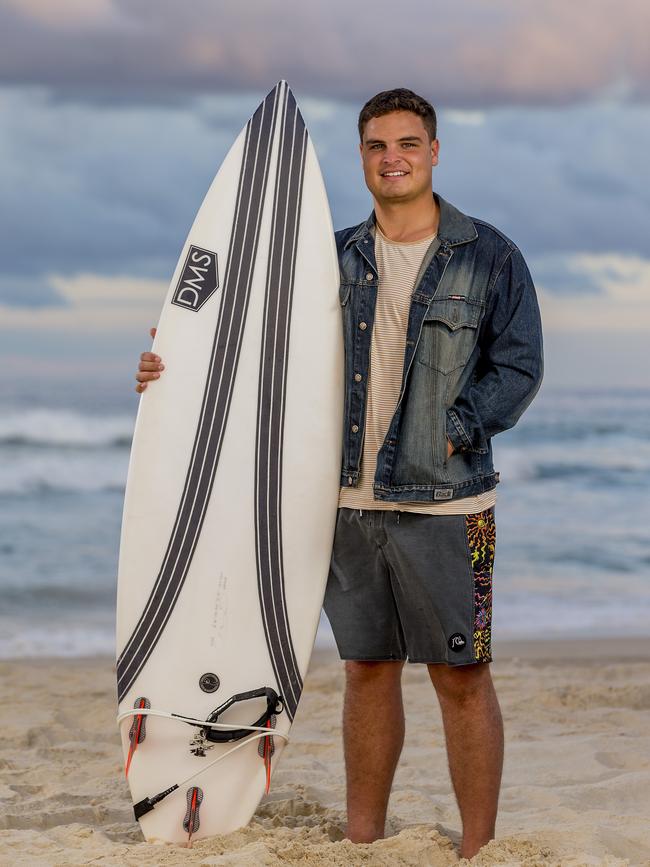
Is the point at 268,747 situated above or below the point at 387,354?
below

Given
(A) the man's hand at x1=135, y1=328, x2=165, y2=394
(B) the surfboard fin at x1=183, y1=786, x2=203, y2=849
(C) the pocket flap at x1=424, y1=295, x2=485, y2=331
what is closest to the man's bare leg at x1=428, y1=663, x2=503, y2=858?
(B) the surfboard fin at x1=183, y1=786, x2=203, y2=849

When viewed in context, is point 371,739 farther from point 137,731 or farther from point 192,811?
point 137,731

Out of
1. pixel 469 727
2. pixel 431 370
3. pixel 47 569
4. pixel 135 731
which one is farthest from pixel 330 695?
pixel 47 569

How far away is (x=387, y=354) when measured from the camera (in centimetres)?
245

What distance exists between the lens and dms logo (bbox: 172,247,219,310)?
114 inches

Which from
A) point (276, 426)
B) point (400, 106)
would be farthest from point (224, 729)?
point (400, 106)

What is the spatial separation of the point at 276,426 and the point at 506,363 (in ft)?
2.24

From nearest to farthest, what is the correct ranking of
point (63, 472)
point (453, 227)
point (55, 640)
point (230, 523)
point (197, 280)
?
point (453, 227) < point (230, 523) < point (197, 280) < point (55, 640) < point (63, 472)

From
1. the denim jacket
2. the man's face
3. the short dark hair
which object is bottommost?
the denim jacket

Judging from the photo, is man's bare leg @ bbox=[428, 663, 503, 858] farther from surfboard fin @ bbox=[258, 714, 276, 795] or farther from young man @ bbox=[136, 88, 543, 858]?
surfboard fin @ bbox=[258, 714, 276, 795]

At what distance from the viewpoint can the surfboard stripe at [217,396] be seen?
2.76 meters

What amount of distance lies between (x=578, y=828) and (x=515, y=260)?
4.61ft

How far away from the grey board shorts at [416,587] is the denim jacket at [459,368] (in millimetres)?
82

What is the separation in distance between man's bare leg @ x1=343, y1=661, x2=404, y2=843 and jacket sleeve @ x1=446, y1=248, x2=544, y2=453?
59 cm
